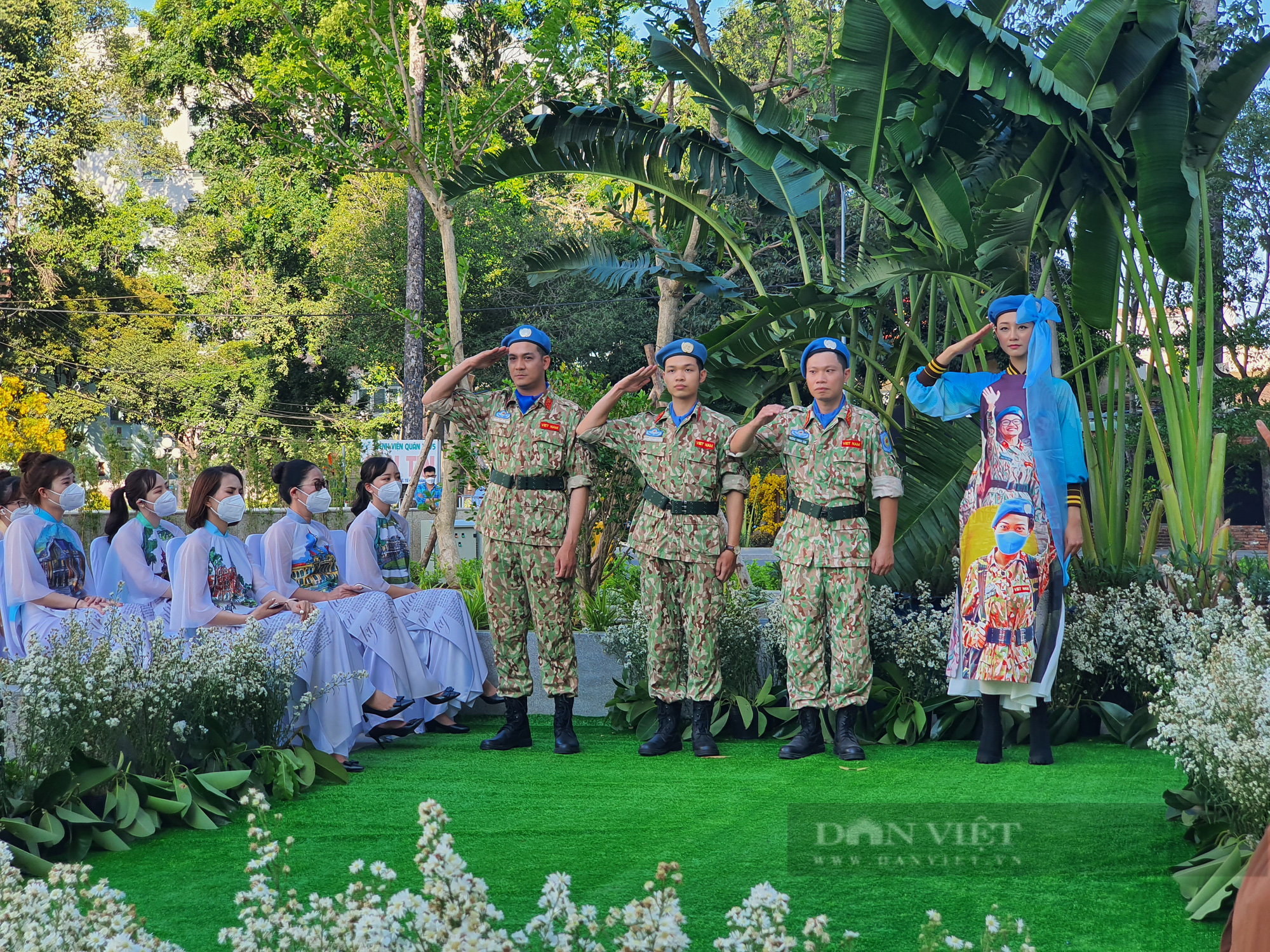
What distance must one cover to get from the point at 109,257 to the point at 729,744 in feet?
89.6

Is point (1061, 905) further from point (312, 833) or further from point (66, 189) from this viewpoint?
point (66, 189)

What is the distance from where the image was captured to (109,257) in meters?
29.0

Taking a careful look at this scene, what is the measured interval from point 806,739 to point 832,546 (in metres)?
0.94

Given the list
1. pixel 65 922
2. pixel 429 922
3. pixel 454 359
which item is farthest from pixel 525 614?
pixel 429 922

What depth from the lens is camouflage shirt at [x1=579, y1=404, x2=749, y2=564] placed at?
5836 millimetres

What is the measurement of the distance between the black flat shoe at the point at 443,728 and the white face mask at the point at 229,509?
1768 millimetres

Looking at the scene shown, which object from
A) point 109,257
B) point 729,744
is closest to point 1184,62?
point 729,744

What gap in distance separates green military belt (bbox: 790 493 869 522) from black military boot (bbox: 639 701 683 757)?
1.18 meters

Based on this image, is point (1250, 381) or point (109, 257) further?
point (109, 257)

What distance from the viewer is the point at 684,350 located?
5871 millimetres

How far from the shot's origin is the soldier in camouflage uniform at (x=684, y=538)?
583cm

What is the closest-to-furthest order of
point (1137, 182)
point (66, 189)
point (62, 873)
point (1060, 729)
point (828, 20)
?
point (62, 873) < point (1060, 729) < point (1137, 182) < point (828, 20) < point (66, 189)

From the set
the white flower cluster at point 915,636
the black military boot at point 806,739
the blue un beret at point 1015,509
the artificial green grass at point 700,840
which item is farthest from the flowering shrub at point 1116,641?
the black military boot at point 806,739

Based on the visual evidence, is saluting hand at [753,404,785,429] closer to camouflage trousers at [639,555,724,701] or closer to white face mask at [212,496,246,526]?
camouflage trousers at [639,555,724,701]
